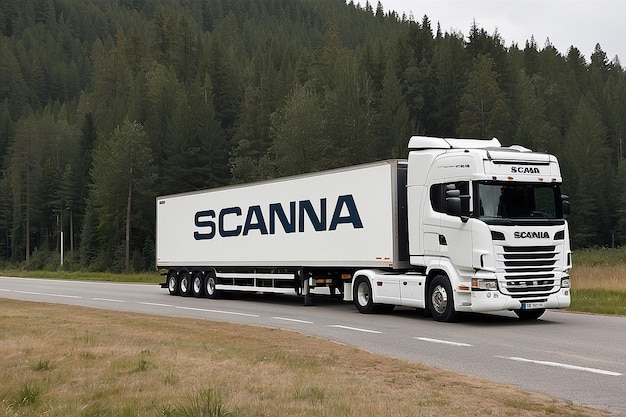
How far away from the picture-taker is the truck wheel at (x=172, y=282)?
30031mm

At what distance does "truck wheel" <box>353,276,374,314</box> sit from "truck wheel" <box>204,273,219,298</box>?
7974 millimetres

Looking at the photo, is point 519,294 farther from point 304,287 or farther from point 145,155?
point 145,155

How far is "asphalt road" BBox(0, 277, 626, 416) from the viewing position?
33.2 feet

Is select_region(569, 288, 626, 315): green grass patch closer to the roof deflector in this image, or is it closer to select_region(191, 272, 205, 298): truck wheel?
the roof deflector

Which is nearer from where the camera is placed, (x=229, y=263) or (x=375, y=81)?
(x=229, y=263)

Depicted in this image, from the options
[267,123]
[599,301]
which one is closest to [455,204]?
[599,301]

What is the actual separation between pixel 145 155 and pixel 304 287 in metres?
51.1

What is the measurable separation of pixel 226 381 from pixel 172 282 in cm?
2133

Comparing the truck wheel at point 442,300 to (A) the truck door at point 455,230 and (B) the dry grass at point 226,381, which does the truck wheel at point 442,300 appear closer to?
(A) the truck door at point 455,230

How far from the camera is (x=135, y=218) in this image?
7250 centimetres

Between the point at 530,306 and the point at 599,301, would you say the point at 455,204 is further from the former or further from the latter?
the point at 599,301

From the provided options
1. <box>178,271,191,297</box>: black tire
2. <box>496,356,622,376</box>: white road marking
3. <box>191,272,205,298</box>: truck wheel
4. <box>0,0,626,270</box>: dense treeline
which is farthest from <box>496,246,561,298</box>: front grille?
<box>0,0,626,270</box>: dense treeline

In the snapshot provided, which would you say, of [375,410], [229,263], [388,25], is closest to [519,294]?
[375,410]

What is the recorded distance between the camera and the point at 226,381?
30.8ft
